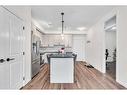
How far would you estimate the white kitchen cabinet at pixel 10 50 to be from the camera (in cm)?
268

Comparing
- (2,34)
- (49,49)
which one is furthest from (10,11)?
(49,49)

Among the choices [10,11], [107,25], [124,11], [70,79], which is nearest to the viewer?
[10,11]

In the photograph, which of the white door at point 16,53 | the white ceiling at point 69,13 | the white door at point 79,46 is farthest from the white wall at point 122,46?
the white door at point 79,46

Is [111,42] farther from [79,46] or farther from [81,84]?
[81,84]

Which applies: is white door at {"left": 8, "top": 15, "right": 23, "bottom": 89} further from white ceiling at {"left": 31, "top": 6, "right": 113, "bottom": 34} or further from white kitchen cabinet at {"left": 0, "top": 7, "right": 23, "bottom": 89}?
white ceiling at {"left": 31, "top": 6, "right": 113, "bottom": 34}

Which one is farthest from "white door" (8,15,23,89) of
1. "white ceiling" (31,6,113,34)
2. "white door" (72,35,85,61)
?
"white door" (72,35,85,61)

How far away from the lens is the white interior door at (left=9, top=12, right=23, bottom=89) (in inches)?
126

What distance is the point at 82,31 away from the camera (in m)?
11.1

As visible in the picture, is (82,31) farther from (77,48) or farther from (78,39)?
(77,48)

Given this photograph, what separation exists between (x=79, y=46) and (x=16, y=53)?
331 inches

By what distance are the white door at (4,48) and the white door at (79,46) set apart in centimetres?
874
